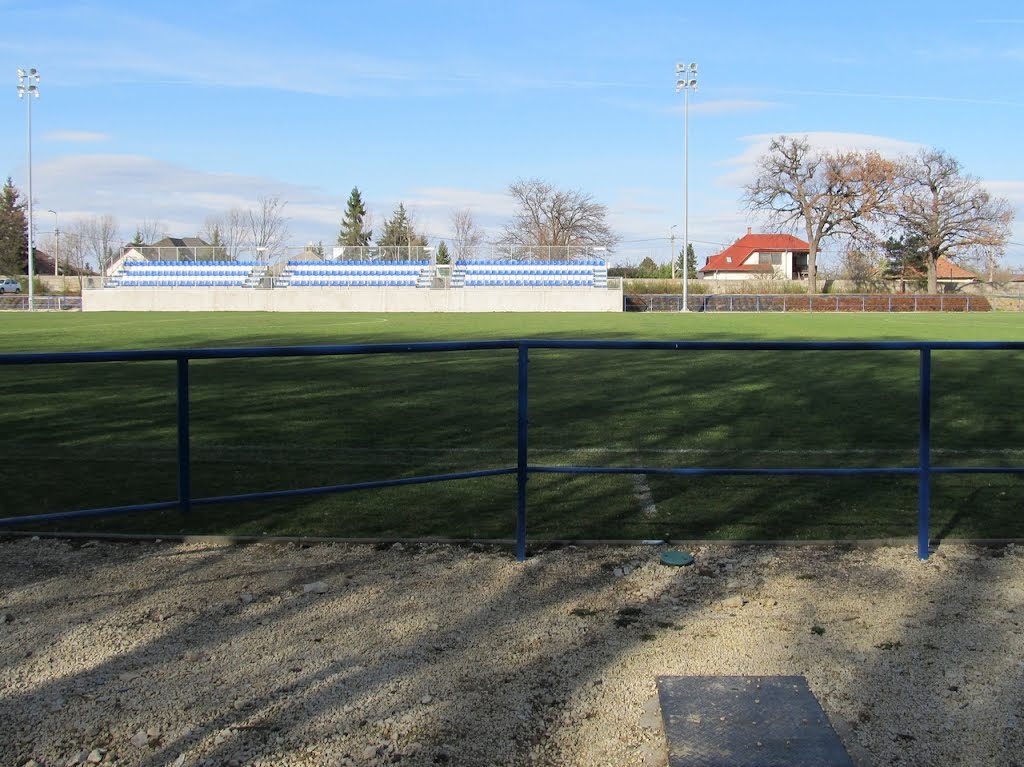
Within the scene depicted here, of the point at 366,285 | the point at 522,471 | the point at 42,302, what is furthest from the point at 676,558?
the point at 42,302

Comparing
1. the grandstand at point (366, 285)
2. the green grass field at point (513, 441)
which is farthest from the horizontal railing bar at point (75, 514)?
the grandstand at point (366, 285)

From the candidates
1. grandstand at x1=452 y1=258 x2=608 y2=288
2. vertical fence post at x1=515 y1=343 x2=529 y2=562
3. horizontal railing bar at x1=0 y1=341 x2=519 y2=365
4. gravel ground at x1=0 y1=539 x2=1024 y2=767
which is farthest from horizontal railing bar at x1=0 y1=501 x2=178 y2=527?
grandstand at x1=452 y1=258 x2=608 y2=288

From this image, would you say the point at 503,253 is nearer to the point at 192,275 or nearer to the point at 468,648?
the point at 192,275

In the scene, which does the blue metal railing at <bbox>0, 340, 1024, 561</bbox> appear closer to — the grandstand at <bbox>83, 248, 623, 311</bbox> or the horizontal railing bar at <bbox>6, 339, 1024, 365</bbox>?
the horizontal railing bar at <bbox>6, 339, 1024, 365</bbox>

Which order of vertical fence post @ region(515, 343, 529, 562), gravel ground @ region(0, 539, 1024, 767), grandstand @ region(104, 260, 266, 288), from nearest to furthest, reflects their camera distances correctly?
1. gravel ground @ region(0, 539, 1024, 767)
2. vertical fence post @ region(515, 343, 529, 562)
3. grandstand @ region(104, 260, 266, 288)

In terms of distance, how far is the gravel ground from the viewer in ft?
11.4

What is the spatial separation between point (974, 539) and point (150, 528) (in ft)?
17.2

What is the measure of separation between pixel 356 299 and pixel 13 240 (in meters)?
54.8

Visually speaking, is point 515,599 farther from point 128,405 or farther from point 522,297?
point 522,297

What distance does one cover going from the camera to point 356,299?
2181 inches

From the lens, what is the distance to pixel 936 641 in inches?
172

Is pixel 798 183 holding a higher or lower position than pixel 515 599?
higher

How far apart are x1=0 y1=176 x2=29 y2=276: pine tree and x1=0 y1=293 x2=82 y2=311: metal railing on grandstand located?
106 feet

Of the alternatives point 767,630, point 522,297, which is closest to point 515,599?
point 767,630
